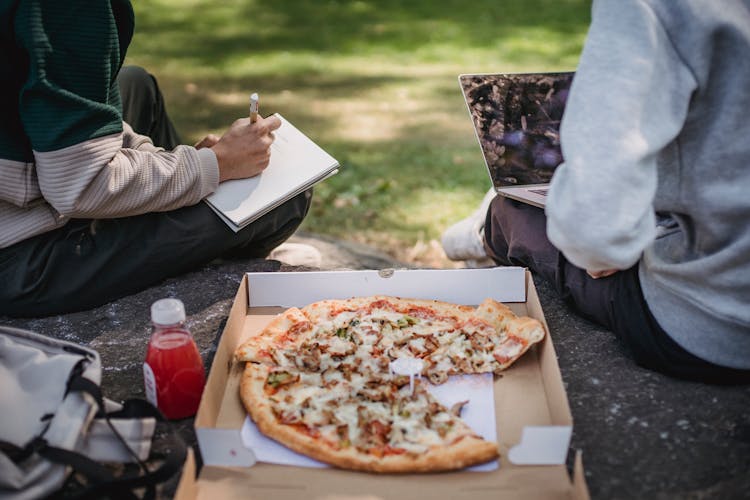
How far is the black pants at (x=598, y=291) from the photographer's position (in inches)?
93.4

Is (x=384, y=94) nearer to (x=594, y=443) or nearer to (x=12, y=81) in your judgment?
(x=12, y=81)

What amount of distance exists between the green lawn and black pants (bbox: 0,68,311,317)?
1.58m

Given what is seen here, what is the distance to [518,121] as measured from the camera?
2898mm

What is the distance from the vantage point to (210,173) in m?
2.96

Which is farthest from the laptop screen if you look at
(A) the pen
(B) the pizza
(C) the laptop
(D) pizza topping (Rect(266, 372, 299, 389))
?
(D) pizza topping (Rect(266, 372, 299, 389))

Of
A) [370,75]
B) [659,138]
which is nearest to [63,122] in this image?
[659,138]

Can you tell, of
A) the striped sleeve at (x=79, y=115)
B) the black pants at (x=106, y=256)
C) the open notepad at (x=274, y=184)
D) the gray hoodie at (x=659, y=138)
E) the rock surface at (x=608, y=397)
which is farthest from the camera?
the open notepad at (x=274, y=184)

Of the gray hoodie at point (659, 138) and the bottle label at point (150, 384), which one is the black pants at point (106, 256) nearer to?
the bottle label at point (150, 384)

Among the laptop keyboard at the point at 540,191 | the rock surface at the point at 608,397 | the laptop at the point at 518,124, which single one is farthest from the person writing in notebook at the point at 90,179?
the laptop keyboard at the point at 540,191

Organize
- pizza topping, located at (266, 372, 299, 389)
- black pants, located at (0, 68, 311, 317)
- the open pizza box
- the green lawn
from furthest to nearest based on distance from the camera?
1. the green lawn
2. black pants, located at (0, 68, 311, 317)
3. pizza topping, located at (266, 372, 299, 389)
4. the open pizza box

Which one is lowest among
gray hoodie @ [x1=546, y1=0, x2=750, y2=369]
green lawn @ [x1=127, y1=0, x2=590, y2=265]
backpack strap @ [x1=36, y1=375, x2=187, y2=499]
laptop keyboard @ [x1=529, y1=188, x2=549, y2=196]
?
green lawn @ [x1=127, y1=0, x2=590, y2=265]

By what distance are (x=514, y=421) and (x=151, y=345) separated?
951 millimetres

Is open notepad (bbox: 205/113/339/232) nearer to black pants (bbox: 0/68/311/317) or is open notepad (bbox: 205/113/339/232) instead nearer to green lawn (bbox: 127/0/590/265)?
black pants (bbox: 0/68/311/317)

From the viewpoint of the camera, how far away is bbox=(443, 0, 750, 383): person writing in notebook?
1.84 metres
